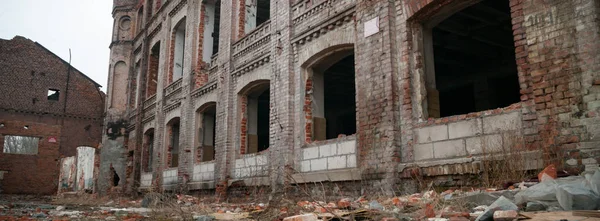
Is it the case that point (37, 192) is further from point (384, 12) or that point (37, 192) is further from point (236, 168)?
point (384, 12)

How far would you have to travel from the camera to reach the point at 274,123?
10617 mm

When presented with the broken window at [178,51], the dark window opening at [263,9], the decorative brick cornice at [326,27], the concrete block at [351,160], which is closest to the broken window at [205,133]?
the broken window at [178,51]

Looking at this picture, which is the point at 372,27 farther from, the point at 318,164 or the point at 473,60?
the point at 473,60

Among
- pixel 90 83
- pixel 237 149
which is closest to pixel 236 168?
pixel 237 149

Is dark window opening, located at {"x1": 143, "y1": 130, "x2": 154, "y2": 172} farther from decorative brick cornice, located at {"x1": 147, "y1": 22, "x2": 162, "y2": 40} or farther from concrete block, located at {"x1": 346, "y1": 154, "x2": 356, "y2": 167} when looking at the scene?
concrete block, located at {"x1": 346, "y1": 154, "x2": 356, "y2": 167}

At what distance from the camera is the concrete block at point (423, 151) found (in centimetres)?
695

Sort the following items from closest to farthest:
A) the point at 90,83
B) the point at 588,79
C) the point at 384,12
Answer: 1. the point at 588,79
2. the point at 384,12
3. the point at 90,83

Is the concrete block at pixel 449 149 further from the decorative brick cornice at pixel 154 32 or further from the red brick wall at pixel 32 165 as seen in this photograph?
the red brick wall at pixel 32 165

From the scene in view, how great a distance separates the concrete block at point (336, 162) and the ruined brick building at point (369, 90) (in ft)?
0.10

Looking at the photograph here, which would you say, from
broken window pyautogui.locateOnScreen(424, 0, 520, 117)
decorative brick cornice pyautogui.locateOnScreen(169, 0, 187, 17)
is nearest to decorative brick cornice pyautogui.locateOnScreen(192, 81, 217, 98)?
decorative brick cornice pyautogui.locateOnScreen(169, 0, 187, 17)

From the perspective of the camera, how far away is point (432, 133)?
6.96 meters

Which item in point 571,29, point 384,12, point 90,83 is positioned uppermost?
point 90,83

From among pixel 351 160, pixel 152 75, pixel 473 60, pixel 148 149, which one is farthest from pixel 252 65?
pixel 152 75

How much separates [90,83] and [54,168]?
26.3 feet
